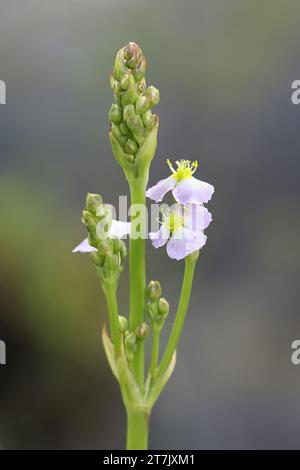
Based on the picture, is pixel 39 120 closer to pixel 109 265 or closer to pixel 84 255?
pixel 84 255

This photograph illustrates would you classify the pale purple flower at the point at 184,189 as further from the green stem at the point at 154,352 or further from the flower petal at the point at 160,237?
the green stem at the point at 154,352

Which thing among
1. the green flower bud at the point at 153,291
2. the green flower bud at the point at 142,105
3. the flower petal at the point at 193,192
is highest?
the green flower bud at the point at 142,105

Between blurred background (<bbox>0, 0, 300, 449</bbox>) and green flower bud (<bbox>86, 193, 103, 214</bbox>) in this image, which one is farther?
blurred background (<bbox>0, 0, 300, 449</bbox>)

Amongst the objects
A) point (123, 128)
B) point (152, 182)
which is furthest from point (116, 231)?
point (152, 182)

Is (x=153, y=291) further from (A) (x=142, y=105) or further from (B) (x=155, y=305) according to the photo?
(A) (x=142, y=105)

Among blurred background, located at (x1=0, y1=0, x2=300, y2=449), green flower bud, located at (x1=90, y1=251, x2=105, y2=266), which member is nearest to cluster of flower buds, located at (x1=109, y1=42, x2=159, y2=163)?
green flower bud, located at (x1=90, y1=251, x2=105, y2=266)

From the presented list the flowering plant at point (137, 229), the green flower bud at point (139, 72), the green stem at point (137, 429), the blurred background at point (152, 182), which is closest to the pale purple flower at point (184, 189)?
the flowering plant at point (137, 229)

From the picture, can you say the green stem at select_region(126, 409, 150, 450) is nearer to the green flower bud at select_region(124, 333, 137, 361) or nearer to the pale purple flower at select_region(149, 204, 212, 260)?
the green flower bud at select_region(124, 333, 137, 361)
